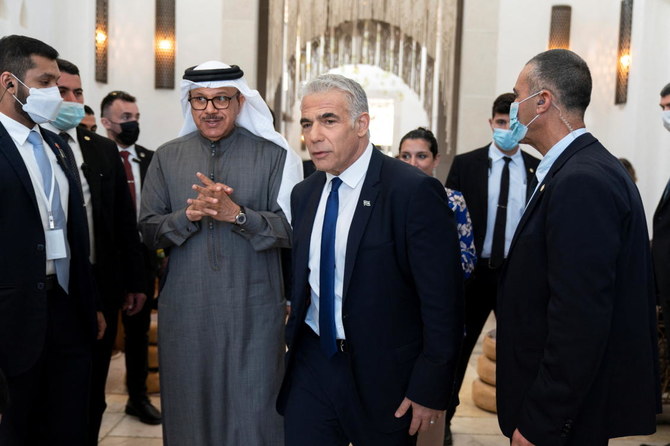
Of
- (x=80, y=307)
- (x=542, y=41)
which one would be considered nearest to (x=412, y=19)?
(x=542, y=41)

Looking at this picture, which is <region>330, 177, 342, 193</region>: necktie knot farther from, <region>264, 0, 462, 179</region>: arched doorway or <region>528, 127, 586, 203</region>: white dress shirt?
<region>264, 0, 462, 179</region>: arched doorway

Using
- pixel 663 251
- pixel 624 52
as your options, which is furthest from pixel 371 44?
pixel 663 251

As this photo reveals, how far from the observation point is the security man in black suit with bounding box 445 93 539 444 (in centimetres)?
377

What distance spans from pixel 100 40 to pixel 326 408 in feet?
20.6

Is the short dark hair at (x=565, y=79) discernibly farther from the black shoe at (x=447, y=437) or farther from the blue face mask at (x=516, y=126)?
the black shoe at (x=447, y=437)

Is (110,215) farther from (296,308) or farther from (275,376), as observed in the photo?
(296,308)

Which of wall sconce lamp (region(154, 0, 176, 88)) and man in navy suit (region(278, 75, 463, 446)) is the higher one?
wall sconce lamp (region(154, 0, 176, 88))

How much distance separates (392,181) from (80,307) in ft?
4.71

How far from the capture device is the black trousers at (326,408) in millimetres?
2123

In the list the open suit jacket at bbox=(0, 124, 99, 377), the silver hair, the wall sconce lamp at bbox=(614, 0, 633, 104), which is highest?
the wall sconce lamp at bbox=(614, 0, 633, 104)

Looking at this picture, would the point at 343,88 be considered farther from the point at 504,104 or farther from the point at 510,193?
the point at 510,193

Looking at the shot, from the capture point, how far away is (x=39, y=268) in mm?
2496

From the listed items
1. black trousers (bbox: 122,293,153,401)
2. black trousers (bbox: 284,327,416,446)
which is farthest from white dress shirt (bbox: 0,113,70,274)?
black trousers (bbox: 122,293,153,401)

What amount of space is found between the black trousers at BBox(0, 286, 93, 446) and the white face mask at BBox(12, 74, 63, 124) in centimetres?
67
